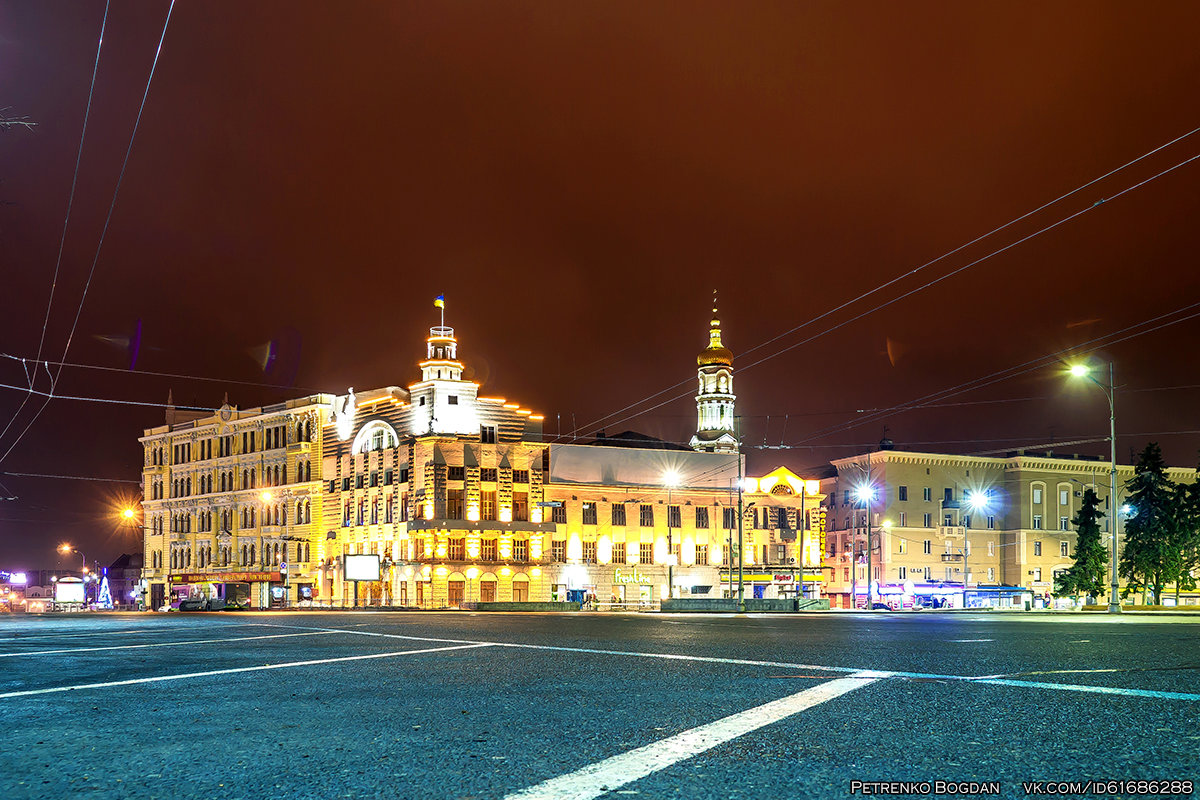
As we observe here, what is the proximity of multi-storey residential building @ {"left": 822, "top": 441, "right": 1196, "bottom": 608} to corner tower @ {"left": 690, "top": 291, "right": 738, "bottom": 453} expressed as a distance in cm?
1193

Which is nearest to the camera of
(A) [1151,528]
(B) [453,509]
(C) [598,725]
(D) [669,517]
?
(C) [598,725]

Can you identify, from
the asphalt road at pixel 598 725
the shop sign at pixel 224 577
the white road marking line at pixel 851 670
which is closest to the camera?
the asphalt road at pixel 598 725

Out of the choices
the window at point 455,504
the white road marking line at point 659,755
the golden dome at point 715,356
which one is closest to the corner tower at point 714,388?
the golden dome at point 715,356

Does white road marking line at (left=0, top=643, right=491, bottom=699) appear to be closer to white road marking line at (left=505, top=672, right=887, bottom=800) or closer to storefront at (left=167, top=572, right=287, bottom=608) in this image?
white road marking line at (left=505, top=672, right=887, bottom=800)

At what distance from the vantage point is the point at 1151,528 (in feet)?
201

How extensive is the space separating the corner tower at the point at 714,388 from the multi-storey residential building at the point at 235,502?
121ft

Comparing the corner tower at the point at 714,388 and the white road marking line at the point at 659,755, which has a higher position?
the corner tower at the point at 714,388

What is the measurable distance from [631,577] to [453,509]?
1426cm

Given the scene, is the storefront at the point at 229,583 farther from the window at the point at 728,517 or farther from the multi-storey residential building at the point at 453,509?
the window at the point at 728,517

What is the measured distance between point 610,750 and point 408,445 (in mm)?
72282

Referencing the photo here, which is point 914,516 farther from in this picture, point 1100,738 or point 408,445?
point 1100,738

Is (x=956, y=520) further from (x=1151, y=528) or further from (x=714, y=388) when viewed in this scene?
(x=1151, y=528)

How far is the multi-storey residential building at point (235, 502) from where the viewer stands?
84375mm

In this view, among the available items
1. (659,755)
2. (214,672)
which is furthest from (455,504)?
(659,755)
